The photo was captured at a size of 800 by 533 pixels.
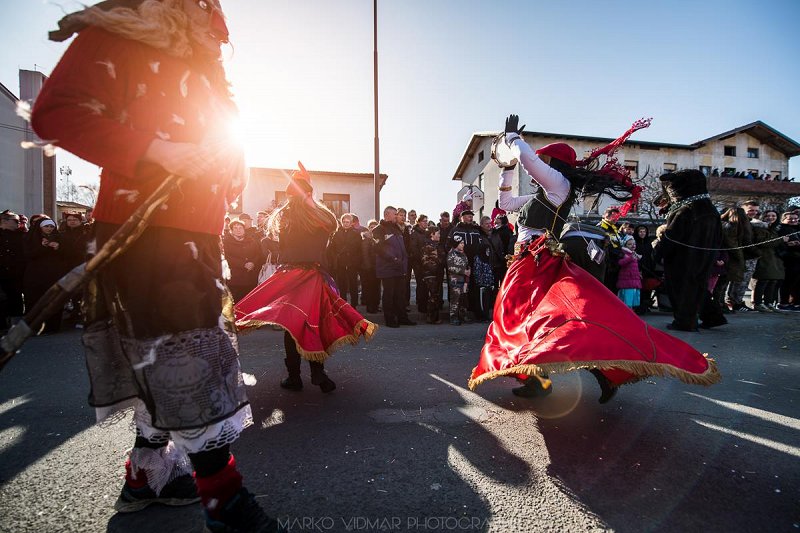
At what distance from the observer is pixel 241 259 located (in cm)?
729

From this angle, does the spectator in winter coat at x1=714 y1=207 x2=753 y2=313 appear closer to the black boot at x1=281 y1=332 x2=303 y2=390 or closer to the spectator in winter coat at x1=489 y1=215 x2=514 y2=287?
the spectator in winter coat at x1=489 y1=215 x2=514 y2=287

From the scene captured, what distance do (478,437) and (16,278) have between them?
320 inches

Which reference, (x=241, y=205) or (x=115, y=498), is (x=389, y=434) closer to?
(x=115, y=498)

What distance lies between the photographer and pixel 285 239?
3.73 meters

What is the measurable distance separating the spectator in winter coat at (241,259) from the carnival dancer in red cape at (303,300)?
146 inches

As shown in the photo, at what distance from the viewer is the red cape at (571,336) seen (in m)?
2.36

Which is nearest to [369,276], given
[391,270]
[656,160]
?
[391,270]

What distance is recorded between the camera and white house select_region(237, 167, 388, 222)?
73.4 feet

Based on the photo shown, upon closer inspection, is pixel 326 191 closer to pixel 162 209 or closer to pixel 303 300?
pixel 303 300

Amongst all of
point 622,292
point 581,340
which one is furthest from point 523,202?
point 622,292

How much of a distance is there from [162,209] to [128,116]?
329 mm

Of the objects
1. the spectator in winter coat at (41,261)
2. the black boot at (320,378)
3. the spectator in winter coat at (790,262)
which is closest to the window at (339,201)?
the spectator in winter coat at (41,261)

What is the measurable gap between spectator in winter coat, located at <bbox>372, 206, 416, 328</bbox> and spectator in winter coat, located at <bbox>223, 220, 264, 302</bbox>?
7.39 feet

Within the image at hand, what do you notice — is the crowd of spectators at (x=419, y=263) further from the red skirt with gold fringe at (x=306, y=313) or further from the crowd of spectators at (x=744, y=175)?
the crowd of spectators at (x=744, y=175)
